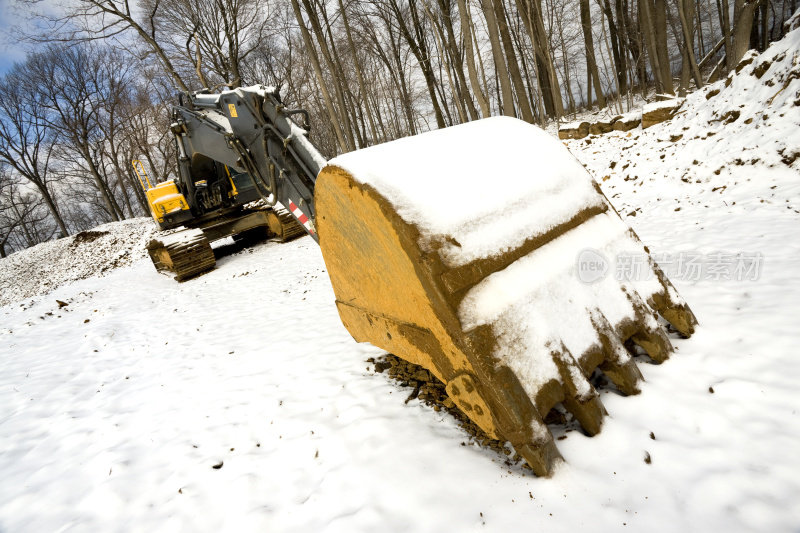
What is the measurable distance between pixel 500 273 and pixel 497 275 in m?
0.02

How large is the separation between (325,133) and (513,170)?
35143 mm

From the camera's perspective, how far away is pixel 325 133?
3409 cm

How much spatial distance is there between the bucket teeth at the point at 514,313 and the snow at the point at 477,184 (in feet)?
0.16

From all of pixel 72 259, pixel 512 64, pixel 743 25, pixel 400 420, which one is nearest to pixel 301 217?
pixel 400 420

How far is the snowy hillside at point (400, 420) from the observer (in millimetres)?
1389

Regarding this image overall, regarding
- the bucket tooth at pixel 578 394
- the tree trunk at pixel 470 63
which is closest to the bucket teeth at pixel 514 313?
the bucket tooth at pixel 578 394

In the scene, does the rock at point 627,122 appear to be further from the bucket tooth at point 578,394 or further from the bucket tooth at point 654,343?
the bucket tooth at point 578,394

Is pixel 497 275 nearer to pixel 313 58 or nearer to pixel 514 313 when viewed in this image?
pixel 514 313

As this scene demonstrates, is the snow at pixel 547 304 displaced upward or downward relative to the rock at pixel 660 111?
downward

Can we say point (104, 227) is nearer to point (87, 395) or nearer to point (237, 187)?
point (237, 187)

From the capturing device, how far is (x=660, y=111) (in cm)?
849

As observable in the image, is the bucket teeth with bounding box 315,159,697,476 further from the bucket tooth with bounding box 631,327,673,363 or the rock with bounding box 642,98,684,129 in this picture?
the rock with bounding box 642,98,684,129

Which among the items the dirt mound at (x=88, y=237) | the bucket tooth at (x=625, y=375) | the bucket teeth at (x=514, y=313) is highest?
the dirt mound at (x=88, y=237)

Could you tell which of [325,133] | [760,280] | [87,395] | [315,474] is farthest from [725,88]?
[325,133]
